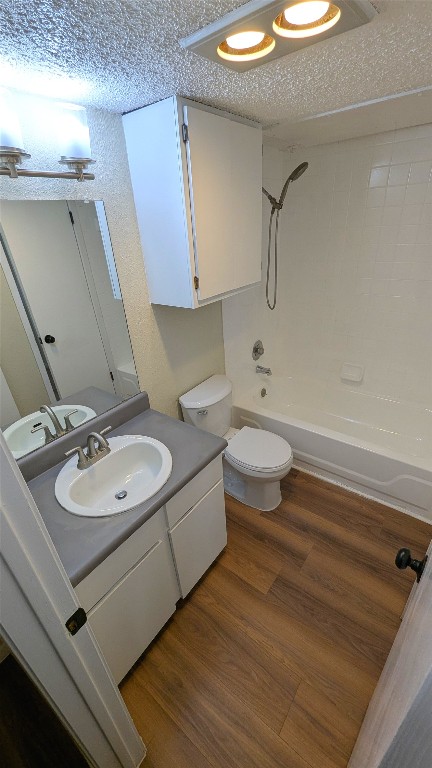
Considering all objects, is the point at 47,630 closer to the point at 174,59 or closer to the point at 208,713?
the point at 208,713

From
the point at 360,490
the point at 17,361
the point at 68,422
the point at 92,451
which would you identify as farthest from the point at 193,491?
the point at 360,490

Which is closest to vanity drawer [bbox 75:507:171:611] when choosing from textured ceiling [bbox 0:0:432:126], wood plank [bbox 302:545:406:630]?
wood plank [bbox 302:545:406:630]

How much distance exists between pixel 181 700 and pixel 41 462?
43.0 inches

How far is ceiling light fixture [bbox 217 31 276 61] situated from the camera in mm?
810

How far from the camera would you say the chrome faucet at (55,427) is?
125 cm

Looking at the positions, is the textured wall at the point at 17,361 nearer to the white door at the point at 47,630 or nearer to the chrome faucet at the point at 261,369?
the white door at the point at 47,630

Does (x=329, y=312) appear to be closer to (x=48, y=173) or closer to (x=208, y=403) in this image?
(x=208, y=403)

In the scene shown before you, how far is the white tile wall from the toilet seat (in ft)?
1.79

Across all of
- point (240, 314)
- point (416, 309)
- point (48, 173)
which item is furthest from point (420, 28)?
point (416, 309)

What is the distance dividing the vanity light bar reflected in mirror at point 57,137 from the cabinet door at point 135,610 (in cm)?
141

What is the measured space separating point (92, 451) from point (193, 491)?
0.45 metres

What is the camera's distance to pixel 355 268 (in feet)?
7.75

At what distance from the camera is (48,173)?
42.6 inches

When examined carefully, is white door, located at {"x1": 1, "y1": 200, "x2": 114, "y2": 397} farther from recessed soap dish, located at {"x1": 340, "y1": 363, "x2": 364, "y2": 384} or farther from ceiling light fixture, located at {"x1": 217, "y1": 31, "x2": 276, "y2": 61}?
recessed soap dish, located at {"x1": 340, "y1": 363, "x2": 364, "y2": 384}
